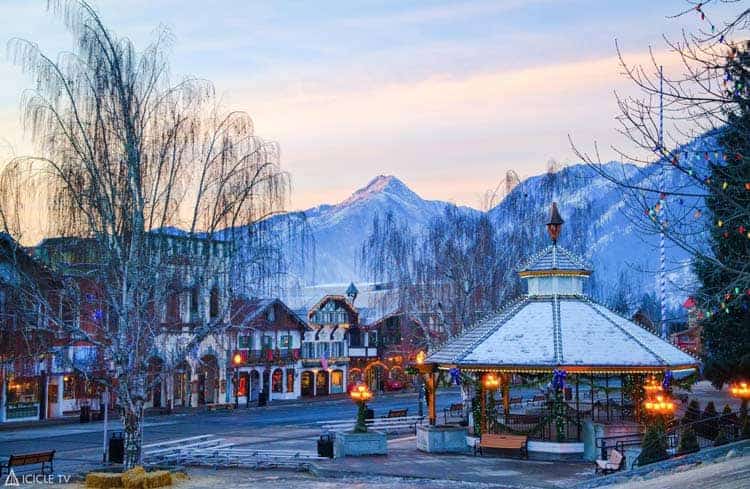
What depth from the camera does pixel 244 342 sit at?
Result: 6506 cm

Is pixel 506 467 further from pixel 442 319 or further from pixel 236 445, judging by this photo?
pixel 442 319

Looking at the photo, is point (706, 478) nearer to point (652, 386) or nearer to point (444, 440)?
point (652, 386)

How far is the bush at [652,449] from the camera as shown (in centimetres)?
2417

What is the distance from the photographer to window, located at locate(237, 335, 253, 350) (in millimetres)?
64938

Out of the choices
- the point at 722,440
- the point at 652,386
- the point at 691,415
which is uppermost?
the point at 652,386

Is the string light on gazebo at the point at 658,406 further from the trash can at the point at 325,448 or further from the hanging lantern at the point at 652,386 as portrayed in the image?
the trash can at the point at 325,448

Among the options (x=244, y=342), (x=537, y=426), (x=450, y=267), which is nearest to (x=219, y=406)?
(x=244, y=342)

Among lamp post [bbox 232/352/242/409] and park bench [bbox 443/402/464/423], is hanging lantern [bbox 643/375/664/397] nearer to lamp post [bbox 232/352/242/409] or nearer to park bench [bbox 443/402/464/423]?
park bench [bbox 443/402/464/423]

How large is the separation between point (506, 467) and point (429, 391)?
5.77 meters

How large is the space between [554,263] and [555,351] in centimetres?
490

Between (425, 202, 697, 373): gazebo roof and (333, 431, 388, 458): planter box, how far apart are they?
3.57 metres

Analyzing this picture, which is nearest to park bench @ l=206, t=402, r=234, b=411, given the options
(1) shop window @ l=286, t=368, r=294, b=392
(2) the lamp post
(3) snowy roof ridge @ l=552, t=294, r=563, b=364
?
(2) the lamp post

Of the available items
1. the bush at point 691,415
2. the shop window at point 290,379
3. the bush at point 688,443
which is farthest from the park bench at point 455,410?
the shop window at point 290,379

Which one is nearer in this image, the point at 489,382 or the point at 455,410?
the point at 489,382
